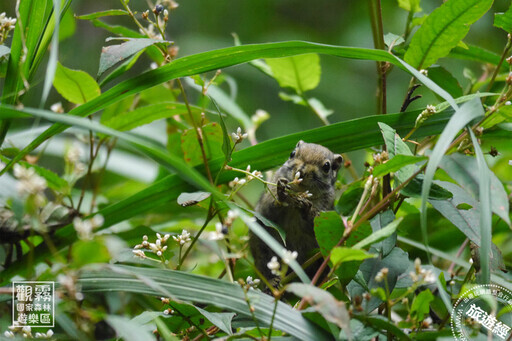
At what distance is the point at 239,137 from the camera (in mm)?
1261

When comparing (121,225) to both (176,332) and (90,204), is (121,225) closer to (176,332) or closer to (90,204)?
(90,204)

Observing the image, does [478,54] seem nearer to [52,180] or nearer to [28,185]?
[52,180]

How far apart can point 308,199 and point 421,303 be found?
31.9 inches

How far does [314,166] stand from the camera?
1765mm

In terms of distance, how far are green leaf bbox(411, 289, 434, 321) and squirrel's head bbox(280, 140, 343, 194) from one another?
2.51 feet

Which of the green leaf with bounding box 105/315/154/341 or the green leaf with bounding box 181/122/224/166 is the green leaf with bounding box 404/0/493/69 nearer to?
Result: the green leaf with bounding box 181/122/224/166

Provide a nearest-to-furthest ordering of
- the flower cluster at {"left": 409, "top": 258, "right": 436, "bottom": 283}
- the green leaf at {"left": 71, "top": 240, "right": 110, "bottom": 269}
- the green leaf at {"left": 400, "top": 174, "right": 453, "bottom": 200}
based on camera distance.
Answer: the green leaf at {"left": 71, "top": 240, "right": 110, "bottom": 269}
the flower cluster at {"left": 409, "top": 258, "right": 436, "bottom": 283}
the green leaf at {"left": 400, "top": 174, "right": 453, "bottom": 200}

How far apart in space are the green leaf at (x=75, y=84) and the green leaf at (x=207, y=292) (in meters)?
0.56

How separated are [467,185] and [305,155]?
63cm

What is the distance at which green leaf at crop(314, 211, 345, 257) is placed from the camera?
105 cm

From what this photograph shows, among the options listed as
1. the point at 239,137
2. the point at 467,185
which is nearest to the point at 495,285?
the point at 467,185

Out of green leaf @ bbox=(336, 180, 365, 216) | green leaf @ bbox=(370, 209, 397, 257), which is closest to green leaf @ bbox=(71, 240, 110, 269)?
green leaf @ bbox=(370, 209, 397, 257)

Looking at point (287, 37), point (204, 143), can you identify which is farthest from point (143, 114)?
point (287, 37)

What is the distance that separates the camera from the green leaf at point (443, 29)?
1.26 meters
